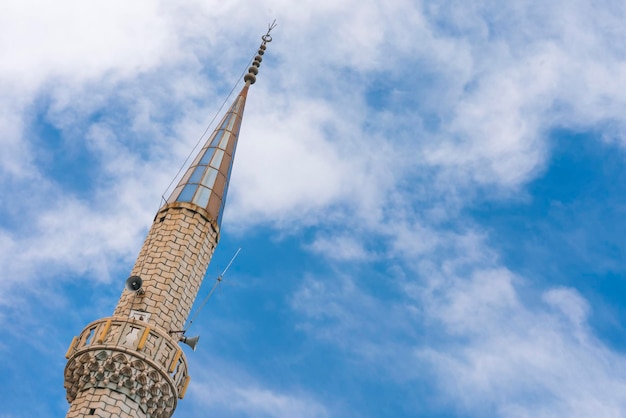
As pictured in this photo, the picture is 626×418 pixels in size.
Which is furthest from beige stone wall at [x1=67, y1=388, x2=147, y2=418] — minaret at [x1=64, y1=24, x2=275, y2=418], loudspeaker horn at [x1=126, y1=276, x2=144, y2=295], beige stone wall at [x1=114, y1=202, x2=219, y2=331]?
loudspeaker horn at [x1=126, y1=276, x2=144, y2=295]

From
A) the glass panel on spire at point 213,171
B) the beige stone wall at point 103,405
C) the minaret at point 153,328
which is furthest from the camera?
the glass panel on spire at point 213,171

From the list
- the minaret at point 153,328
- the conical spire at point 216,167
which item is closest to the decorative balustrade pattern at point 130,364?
the minaret at point 153,328

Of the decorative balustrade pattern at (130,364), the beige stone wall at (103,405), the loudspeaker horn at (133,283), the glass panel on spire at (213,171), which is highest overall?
the glass panel on spire at (213,171)

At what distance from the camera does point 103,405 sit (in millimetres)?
17141

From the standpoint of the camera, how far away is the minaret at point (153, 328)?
17.6 meters

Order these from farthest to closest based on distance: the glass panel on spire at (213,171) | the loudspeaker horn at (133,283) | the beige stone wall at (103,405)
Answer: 1. the glass panel on spire at (213,171)
2. the loudspeaker horn at (133,283)
3. the beige stone wall at (103,405)

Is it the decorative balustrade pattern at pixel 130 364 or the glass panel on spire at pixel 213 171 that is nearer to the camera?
the decorative balustrade pattern at pixel 130 364

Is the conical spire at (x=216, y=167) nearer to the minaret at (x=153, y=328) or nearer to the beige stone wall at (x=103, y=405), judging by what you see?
the minaret at (x=153, y=328)

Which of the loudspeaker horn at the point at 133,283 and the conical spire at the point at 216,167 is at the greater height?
the conical spire at the point at 216,167

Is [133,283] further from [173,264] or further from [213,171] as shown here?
[213,171]

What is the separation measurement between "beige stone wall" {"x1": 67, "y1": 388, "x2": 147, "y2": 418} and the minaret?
0.06 feet

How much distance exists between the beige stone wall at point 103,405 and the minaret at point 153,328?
19 mm

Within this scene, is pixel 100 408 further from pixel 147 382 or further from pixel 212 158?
pixel 212 158

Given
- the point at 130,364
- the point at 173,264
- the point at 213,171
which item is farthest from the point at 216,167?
the point at 130,364
